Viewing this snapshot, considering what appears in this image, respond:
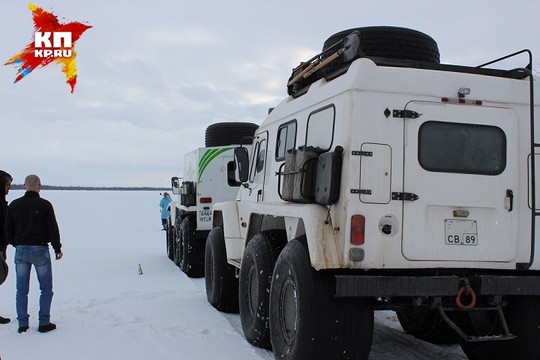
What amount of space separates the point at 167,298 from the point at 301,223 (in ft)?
13.9

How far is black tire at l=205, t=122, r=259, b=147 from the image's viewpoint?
12.3m

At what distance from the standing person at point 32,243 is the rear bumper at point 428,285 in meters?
3.72

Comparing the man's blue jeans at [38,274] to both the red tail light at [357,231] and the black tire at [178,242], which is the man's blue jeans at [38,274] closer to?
the red tail light at [357,231]

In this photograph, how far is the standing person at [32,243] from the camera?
20.2ft

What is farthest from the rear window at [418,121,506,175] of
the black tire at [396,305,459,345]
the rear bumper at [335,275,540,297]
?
the black tire at [396,305,459,345]

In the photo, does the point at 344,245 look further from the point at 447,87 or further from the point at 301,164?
the point at 447,87

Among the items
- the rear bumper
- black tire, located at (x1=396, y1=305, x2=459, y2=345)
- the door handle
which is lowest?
black tire, located at (x1=396, y1=305, x2=459, y2=345)

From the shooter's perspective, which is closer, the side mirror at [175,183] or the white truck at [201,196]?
the white truck at [201,196]

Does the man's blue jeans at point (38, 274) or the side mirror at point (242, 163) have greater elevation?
the side mirror at point (242, 163)

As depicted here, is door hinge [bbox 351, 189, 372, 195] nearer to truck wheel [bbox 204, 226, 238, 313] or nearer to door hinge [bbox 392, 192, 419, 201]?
door hinge [bbox 392, 192, 419, 201]

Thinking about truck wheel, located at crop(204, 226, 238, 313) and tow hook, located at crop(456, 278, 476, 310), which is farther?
truck wheel, located at crop(204, 226, 238, 313)

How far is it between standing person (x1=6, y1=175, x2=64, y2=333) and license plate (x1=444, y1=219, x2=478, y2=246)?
4.24 meters
